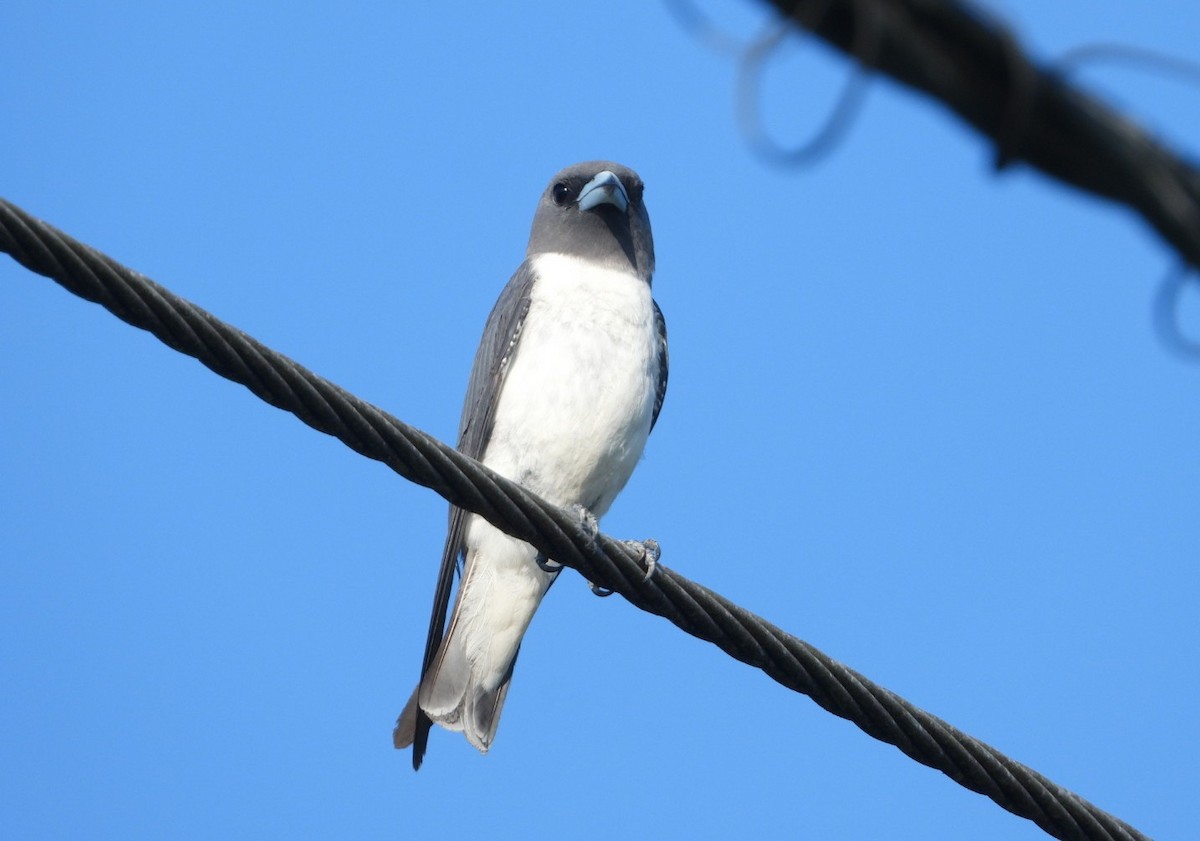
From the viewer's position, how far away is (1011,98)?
138 cm

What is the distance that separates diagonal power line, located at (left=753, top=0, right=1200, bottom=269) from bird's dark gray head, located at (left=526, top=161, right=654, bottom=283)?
15.7ft

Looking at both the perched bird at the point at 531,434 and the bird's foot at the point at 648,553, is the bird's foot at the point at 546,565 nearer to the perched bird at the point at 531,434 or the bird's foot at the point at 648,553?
the perched bird at the point at 531,434

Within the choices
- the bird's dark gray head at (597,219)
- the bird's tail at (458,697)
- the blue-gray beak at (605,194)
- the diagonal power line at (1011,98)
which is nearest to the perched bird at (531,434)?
the bird's tail at (458,697)

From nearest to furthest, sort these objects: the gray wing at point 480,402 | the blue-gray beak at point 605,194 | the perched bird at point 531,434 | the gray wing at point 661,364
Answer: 1. the gray wing at point 480,402
2. the perched bird at point 531,434
3. the gray wing at point 661,364
4. the blue-gray beak at point 605,194

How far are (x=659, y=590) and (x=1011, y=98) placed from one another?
247cm

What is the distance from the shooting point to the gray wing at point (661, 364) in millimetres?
5938

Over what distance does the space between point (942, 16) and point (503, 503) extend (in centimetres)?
231

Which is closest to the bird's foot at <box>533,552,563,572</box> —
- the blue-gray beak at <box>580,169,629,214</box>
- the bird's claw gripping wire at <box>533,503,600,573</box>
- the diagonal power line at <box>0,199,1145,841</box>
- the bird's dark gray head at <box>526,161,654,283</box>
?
the bird's claw gripping wire at <box>533,503,600,573</box>

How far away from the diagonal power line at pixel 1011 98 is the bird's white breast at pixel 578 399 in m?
4.14

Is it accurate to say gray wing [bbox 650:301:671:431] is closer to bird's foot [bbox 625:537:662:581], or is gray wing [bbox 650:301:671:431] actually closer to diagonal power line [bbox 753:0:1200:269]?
bird's foot [bbox 625:537:662:581]

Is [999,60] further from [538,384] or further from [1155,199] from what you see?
[538,384]

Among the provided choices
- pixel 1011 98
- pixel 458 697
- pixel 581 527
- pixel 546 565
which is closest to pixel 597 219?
pixel 546 565

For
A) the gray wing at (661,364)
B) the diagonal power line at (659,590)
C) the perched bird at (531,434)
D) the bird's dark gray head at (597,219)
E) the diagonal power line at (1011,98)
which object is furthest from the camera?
the bird's dark gray head at (597,219)

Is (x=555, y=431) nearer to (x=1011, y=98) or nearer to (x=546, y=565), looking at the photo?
(x=546, y=565)
